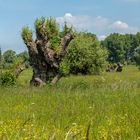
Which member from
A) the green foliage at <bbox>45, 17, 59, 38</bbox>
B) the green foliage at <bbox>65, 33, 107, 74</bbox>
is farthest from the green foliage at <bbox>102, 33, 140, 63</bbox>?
the green foliage at <bbox>45, 17, 59, 38</bbox>

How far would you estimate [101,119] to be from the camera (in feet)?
27.6

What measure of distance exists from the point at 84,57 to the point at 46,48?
34.1 metres

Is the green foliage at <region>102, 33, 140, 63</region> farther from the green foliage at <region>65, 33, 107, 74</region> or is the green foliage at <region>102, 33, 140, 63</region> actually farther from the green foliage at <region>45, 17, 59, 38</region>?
the green foliage at <region>45, 17, 59, 38</region>

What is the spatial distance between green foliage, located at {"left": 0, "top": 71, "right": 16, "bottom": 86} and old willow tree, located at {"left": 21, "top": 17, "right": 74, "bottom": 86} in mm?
1359

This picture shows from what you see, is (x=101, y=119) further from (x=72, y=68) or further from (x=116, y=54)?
(x=116, y=54)

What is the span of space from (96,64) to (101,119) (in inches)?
2206

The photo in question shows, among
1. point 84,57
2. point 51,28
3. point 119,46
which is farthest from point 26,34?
point 119,46

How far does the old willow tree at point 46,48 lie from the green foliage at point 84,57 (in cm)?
3093

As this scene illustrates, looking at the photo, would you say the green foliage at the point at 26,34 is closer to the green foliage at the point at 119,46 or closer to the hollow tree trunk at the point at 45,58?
the hollow tree trunk at the point at 45,58

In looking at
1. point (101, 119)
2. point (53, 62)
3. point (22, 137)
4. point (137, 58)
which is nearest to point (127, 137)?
point (22, 137)

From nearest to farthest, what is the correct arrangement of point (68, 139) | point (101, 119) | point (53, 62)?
point (68, 139) < point (101, 119) < point (53, 62)

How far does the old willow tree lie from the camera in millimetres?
28406

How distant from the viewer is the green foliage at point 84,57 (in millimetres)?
61281

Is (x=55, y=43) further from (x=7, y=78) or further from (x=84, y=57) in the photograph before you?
(x=84, y=57)
